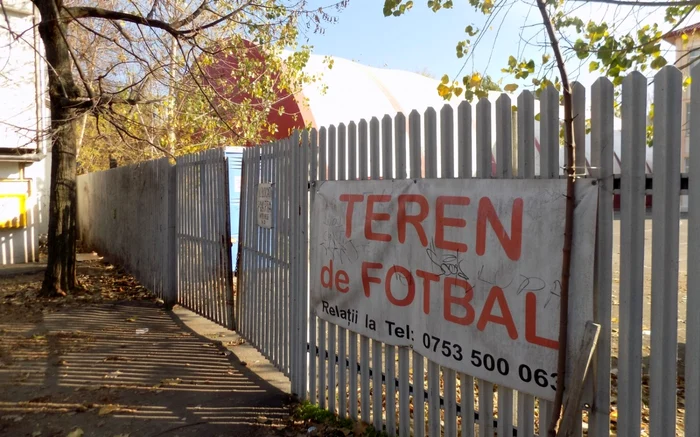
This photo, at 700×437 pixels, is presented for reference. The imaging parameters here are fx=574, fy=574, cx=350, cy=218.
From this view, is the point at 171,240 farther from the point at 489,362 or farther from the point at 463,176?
the point at 489,362

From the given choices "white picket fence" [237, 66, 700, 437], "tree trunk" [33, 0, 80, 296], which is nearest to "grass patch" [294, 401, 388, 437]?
"white picket fence" [237, 66, 700, 437]

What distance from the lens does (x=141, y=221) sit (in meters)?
11.0

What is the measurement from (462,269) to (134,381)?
3.94m

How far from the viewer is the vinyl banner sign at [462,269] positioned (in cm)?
288

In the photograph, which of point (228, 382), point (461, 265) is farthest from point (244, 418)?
point (461, 265)

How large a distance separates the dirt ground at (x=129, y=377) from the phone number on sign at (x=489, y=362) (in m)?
1.76

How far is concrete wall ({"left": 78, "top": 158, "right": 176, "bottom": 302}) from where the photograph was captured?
912 centimetres

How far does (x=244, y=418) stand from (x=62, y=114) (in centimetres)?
736

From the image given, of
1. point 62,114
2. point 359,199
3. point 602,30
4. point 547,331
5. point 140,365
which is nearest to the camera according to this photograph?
point 547,331

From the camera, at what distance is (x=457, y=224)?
345cm

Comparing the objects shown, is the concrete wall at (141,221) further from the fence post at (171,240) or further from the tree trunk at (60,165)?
the tree trunk at (60,165)

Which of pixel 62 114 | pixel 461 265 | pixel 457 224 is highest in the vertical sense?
pixel 62 114

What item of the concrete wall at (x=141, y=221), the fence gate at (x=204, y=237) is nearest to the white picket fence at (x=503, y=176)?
the fence gate at (x=204, y=237)

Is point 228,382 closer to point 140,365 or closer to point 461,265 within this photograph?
point 140,365
